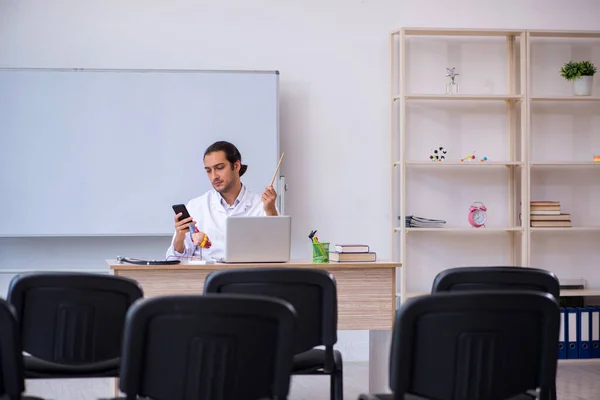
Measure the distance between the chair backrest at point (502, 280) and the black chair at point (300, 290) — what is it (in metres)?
0.38

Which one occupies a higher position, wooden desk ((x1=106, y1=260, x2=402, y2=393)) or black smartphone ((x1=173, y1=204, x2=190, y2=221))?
black smartphone ((x1=173, y1=204, x2=190, y2=221))

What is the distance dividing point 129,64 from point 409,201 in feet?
7.46

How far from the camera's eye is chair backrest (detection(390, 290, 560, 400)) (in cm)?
201

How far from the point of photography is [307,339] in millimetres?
2842

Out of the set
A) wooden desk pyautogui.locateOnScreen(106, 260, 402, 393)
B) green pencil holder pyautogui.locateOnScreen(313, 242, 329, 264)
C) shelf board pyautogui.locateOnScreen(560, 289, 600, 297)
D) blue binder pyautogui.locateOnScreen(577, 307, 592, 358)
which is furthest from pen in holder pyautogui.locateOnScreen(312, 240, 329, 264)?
blue binder pyautogui.locateOnScreen(577, 307, 592, 358)

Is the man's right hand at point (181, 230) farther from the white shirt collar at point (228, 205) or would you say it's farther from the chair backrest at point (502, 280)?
the chair backrest at point (502, 280)

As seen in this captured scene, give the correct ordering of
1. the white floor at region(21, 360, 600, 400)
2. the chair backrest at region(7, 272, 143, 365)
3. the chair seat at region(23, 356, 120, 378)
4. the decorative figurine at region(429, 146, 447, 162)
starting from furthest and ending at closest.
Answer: the decorative figurine at region(429, 146, 447, 162) < the white floor at region(21, 360, 600, 400) < the chair seat at region(23, 356, 120, 378) < the chair backrest at region(7, 272, 143, 365)

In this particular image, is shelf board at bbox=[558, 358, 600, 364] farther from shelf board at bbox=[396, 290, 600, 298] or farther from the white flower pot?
the white flower pot

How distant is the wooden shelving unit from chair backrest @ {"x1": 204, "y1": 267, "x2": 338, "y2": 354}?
2.90 meters

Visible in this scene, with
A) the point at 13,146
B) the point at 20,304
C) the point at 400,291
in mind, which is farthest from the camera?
the point at 400,291

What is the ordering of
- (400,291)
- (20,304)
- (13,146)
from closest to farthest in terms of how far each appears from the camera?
1. (20,304)
2. (13,146)
3. (400,291)

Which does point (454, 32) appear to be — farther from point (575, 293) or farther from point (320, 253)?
point (320, 253)

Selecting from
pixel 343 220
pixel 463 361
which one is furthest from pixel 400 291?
pixel 463 361

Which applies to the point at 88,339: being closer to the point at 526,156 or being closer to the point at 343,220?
the point at 343,220
